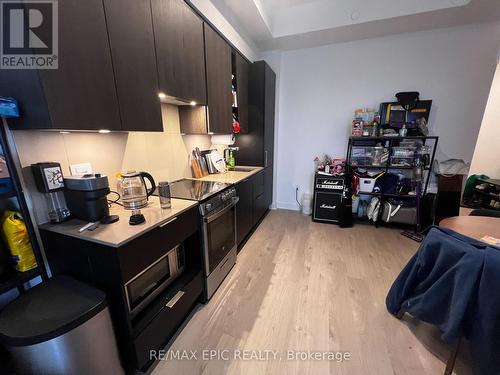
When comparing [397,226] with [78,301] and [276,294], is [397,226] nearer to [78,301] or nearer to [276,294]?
[276,294]

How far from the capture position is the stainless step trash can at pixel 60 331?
80cm

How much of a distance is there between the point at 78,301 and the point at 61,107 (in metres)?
0.89

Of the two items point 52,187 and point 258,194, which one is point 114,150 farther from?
point 258,194

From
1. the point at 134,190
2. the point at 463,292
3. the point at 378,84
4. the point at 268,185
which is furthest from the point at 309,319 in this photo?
the point at 378,84

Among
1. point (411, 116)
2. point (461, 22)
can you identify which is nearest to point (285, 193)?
point (411, 116)

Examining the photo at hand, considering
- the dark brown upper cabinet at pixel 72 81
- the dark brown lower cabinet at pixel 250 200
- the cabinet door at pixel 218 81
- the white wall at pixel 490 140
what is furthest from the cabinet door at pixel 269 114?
the white wall at pixel 490 140

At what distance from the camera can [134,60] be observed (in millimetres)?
1229

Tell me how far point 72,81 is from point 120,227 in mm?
737

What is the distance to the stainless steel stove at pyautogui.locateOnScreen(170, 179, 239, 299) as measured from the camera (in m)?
1.62

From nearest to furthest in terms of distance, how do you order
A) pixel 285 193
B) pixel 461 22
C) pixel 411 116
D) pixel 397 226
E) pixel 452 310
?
pixel 452 310 → pixel 461 22 → pixel 411 116 → pixel 397 226 → pixel 285 193

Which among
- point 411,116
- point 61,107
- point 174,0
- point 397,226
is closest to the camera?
point 61,107

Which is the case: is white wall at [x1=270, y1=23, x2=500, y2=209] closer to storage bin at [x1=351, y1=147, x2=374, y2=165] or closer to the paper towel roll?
storage bin at [x1=351, y1=147, x2=374, y2=165]

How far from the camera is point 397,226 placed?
3.14 m

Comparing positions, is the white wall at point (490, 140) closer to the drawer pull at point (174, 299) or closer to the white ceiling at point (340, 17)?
the white ceiling at point (340, 17)
